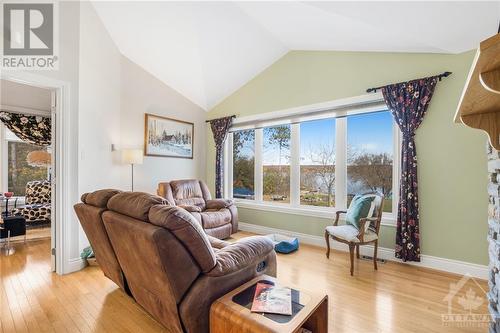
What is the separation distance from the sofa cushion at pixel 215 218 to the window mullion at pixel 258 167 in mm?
775

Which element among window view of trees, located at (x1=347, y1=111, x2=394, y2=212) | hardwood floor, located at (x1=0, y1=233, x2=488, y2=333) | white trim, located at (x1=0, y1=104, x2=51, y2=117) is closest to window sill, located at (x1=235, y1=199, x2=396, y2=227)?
window view of trees, located at (x1=347, y1=111, x2=394, y2=212)

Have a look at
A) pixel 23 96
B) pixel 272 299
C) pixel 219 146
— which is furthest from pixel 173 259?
pixel 23 96

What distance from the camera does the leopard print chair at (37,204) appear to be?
176 inches

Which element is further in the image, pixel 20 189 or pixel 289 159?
pixel 20 189

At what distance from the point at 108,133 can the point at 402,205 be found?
4066 mm

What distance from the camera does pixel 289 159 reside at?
4.31 meters

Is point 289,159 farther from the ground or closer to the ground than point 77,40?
closer to the ground

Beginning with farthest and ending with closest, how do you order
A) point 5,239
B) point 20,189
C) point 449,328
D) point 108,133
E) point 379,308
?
point 20,189 < point 5,239 < point 108,133 < point 379,308 < point 449,328

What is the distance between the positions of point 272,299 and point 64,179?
9.01ft

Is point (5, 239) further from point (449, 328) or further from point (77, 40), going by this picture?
point (449, 328)

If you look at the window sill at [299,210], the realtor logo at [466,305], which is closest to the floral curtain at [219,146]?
the window sill at [299,210]

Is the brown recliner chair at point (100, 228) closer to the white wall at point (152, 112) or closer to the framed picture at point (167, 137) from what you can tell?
the white wall at point (152, 112)

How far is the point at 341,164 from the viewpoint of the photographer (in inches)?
144

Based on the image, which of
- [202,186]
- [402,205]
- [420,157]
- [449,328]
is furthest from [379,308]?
[202,186]
